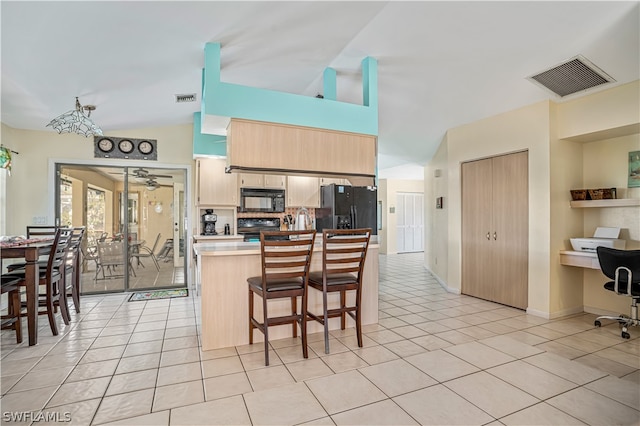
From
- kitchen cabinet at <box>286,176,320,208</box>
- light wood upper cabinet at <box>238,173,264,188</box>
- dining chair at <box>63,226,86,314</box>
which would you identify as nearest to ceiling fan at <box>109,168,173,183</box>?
light wood upper cabinet at <box>238,173,264,188</box>

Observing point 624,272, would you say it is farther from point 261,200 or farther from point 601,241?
point 261,200

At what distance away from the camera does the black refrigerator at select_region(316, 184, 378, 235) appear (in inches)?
210

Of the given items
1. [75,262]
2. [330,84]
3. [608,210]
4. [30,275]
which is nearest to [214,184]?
[75,262]

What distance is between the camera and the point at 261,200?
18.8ft

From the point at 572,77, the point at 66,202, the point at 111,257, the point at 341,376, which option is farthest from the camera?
the point at 111,257

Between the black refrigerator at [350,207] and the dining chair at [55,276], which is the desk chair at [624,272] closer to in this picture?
the black refrigerator at [350,207]

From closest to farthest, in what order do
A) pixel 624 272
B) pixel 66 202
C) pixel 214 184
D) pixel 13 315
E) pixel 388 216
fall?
1. pixel 13 315
2. pixel 624 272
3. pixel 66 202
4. pixel 214 184
5. pixel 388 216

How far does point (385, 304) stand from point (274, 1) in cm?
370

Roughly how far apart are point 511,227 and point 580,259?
32.1 inches

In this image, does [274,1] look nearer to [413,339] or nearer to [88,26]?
[88,26]

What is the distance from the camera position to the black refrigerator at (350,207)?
17.5 feet

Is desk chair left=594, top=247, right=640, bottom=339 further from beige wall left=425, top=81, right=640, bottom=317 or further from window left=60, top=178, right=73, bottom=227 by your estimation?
window left=60, top=178, right=73, bottom=227

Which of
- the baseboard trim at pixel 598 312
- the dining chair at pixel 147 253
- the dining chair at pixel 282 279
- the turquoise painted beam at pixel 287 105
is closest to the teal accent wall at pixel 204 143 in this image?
the dining chair at pixel 147 253

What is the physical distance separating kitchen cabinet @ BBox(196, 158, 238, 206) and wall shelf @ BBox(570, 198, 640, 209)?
15.9ft
